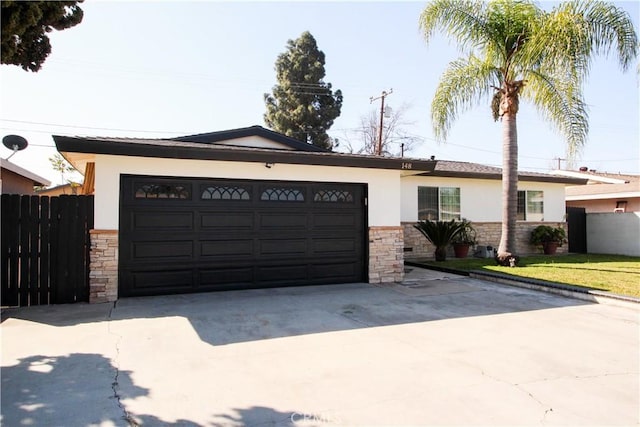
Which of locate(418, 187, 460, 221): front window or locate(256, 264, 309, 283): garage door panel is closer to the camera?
locate(256, 264, 309, 283): garage door panel

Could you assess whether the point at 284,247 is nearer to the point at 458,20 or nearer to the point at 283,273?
the point at 283,273

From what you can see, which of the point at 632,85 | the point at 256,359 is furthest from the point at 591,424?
the point at 632,85

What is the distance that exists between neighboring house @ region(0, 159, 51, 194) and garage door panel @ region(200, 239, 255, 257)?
4910 millimetres

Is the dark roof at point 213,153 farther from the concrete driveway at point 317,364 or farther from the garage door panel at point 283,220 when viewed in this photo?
the concrete driveway at point 317,364

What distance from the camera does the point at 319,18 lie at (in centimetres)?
1077

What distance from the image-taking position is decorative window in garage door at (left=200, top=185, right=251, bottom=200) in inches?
297

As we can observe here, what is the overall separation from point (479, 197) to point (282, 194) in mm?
8914

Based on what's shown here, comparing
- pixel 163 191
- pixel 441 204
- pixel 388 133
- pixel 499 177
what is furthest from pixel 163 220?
pixel 388 133

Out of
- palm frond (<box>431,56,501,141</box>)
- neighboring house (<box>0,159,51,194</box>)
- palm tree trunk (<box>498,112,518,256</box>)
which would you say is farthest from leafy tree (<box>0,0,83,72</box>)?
palm tree trunk (<box>498,112,518,256</box>)

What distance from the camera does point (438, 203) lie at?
13.7m

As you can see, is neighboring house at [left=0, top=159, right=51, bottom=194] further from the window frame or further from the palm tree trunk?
the palm tree trunk

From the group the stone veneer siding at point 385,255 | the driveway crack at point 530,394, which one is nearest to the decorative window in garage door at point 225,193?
the stone veneer siding at point 385,255

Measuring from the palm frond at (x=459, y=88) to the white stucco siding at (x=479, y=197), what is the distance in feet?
8.14

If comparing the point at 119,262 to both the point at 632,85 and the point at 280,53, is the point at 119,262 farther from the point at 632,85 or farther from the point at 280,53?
the point at 280,53
